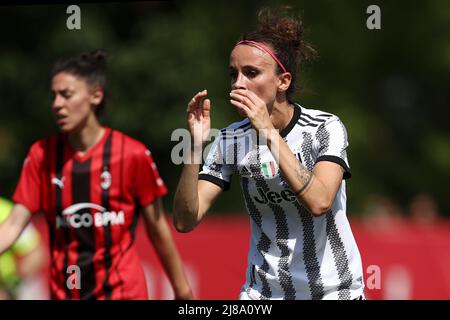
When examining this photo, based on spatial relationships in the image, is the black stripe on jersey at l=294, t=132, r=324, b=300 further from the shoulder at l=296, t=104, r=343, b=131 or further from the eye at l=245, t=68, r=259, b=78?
the eye at l=245, t=68, r=259, b=78

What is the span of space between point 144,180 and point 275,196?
4.53 ft

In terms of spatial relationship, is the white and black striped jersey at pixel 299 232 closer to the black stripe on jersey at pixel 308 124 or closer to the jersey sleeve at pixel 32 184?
the black stripe on jersey at pixel 308 124

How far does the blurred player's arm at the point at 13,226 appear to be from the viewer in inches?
234

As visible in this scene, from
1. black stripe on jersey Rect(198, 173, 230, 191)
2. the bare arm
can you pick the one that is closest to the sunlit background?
black stripe on jersey Rect(198, 173, 230, 191)

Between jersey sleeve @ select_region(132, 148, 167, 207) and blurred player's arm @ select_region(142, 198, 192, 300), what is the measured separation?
0.17ft

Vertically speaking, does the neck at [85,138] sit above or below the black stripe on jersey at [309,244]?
above

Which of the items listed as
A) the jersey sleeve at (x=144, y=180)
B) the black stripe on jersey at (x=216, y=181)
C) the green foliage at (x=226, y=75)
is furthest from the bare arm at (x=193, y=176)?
the green foliage at (x=226, y=75)

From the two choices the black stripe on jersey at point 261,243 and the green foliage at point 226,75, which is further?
the green foliage at point 226,75

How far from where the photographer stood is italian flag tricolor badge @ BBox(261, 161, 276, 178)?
195 inches

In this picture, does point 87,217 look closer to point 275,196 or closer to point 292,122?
point 275,196

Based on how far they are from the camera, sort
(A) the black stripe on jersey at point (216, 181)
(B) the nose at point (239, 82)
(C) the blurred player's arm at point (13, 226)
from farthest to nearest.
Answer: (C) the blurred player's arm at point (13, 226)
(A) the black stripe on jersey at point (216, 181)
(B) the nose at point (239, 82)
